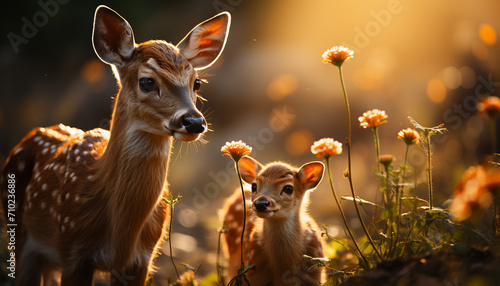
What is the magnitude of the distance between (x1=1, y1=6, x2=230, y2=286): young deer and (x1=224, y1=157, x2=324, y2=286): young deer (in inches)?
28.7

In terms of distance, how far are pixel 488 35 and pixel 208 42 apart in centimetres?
466

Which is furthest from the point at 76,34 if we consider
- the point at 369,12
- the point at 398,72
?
the point at 398,72

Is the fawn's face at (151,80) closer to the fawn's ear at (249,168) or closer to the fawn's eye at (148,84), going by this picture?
the fawn's eye at (148,84)

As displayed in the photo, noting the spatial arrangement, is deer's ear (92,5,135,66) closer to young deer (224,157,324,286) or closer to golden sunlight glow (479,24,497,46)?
young deer (224,157,324,286)

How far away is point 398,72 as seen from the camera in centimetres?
867

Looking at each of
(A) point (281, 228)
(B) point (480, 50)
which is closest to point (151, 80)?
(A) point (281, 228)

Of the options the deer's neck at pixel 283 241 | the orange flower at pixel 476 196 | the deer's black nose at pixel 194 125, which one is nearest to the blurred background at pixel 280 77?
the deer's neck at pixel 283 241

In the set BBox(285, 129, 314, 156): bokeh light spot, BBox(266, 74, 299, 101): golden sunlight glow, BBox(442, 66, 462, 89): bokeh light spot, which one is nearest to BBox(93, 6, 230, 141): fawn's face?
BBox(285, 129, 314, 156): bokeh light spot

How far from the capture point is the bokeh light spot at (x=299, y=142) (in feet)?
28.6

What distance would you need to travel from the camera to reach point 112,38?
133 inches

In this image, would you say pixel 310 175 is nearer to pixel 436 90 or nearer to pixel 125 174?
pixel 125 174

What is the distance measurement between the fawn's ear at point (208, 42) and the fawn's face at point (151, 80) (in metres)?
0.30

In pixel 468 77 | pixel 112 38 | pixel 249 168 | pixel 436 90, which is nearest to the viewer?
pixel 112 38

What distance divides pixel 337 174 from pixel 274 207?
429 cm
